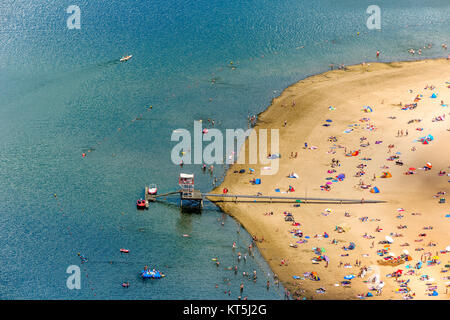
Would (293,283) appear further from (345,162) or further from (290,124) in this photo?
(290,124)

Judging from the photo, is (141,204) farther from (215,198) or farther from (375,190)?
(375,190)

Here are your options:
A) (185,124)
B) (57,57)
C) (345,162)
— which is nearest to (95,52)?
(57,57)

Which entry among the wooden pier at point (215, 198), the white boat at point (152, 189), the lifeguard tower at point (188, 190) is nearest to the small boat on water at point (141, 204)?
the wooden pier at point (215, 198)

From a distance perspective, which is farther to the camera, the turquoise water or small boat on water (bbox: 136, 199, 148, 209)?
small boat on water (bbox: 136, 199, 148, 209)

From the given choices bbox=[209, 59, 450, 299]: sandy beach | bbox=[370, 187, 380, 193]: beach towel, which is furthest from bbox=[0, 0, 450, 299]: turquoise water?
bbox=[370, 187, 380, 193]: beach towel

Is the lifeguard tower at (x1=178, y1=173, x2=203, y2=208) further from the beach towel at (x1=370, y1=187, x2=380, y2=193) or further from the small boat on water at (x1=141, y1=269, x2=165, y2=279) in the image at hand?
the beach towel at (x1=370, y1=187, x2=380, y2=193)

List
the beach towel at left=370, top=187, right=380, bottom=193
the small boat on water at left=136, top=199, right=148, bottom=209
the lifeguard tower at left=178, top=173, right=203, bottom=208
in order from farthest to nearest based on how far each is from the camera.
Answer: the beach towel at left=370, top=187, right=380, bottom=193 → the lifeguard tower at left=178, top=173, right=203, bottom=208 → the small boat on water at left=136, top=199, right=148, bottom=209
